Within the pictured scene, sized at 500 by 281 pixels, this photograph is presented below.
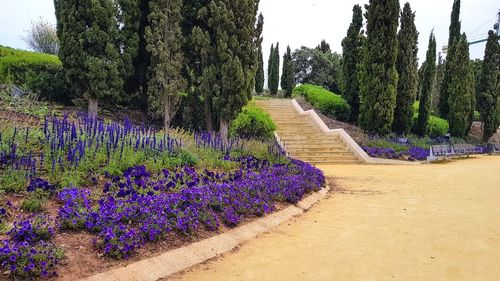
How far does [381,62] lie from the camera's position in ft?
65.0

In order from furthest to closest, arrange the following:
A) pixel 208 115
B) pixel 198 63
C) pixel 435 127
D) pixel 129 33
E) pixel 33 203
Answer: pixel 435 127
pixel 198 63
pixel 208 115
pixel 129 33
pixel 33 203

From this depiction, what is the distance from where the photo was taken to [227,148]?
Result: 9336 millimetres

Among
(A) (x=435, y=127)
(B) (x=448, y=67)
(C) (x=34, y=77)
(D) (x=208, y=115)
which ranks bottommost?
(A) (x=435, y=127)

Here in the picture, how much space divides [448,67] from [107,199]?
94.8ft

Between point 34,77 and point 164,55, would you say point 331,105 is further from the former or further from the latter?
point 34,77

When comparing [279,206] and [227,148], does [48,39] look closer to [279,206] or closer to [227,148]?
[227,148]

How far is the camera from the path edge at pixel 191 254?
3341 mm

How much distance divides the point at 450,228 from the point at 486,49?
26689 millimetres

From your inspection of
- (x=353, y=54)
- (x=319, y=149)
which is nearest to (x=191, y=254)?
(x=319, y=149)

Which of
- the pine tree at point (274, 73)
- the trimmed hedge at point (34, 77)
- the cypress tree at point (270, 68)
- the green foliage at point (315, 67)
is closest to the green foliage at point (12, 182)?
the trimmed hedge at point (34, 77)

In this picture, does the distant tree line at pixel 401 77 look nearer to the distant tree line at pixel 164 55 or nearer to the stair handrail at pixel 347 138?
the stair handrail at pixel 347 138

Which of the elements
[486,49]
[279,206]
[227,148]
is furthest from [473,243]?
[486,49]

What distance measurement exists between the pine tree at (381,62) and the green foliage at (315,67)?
68.5 feet

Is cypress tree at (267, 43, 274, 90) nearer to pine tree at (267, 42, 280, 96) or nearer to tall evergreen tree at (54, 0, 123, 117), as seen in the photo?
pine tree at (267, 42, 280, 96)
